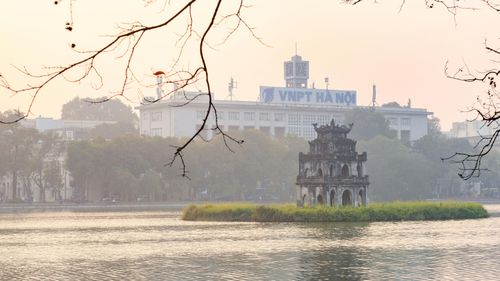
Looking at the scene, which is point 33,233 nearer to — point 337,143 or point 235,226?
point 235,226

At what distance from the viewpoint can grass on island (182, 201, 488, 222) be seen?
9262cm

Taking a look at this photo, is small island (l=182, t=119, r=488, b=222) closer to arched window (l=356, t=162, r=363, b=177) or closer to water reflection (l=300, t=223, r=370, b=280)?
arched window (l=356, t=162, r=363, b=177)

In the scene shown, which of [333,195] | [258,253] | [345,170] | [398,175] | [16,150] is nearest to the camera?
[258,253]

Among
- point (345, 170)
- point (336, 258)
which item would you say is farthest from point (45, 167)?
point (336, 258)

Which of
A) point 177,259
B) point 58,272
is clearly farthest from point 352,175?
point 58,272

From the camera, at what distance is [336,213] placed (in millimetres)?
92188

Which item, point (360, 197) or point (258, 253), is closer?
point (258, 253)

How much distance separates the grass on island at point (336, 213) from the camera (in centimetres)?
9262

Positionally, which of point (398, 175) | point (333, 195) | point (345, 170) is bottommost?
point (333, 195)

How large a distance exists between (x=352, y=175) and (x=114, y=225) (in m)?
24.1

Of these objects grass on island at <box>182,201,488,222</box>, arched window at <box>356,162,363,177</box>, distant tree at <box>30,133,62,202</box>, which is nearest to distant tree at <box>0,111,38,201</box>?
distant tree at <box>30,133,62,202</box>

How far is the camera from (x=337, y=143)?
10225 cm

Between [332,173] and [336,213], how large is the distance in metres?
10.3

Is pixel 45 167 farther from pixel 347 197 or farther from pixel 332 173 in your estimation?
pixel 332 173
